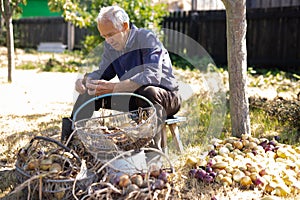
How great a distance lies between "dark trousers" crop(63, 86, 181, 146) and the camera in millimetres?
2896

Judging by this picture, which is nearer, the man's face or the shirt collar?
the man's face

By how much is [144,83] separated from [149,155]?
48 cm

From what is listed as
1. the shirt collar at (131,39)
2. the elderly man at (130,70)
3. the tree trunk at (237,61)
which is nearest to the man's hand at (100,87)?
the elderly man at (130,70)

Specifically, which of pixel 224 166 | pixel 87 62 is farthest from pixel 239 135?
pixel 87 62

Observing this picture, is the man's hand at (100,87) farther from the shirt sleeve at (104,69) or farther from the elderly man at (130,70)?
the shirt sleeve at (104,69)

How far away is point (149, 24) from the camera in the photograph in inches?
368

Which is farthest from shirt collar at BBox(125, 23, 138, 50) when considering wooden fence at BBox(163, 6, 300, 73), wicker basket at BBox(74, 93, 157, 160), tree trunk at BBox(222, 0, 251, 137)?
wooden fence at BBox(163, 6, 300, 73)

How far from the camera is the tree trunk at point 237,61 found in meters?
3.43

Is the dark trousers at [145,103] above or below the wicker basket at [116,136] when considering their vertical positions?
above

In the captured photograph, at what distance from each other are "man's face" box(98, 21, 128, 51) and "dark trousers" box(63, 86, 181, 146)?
380 mm

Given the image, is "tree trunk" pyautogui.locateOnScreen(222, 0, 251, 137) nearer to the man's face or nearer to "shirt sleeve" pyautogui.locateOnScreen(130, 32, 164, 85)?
"shirt sleeve" pyautogui.locateOnScreen(130, 32, 164, 85)

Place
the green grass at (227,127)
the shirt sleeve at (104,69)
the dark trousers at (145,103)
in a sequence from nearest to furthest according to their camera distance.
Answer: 1. the dark trousers at (145,103)
2. the shirt sleeve at (104,69)
3. the green grass at (227,127)

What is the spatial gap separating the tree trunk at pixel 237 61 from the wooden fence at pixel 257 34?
5.84 metres

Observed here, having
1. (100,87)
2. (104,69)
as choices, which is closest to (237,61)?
(104,69)
